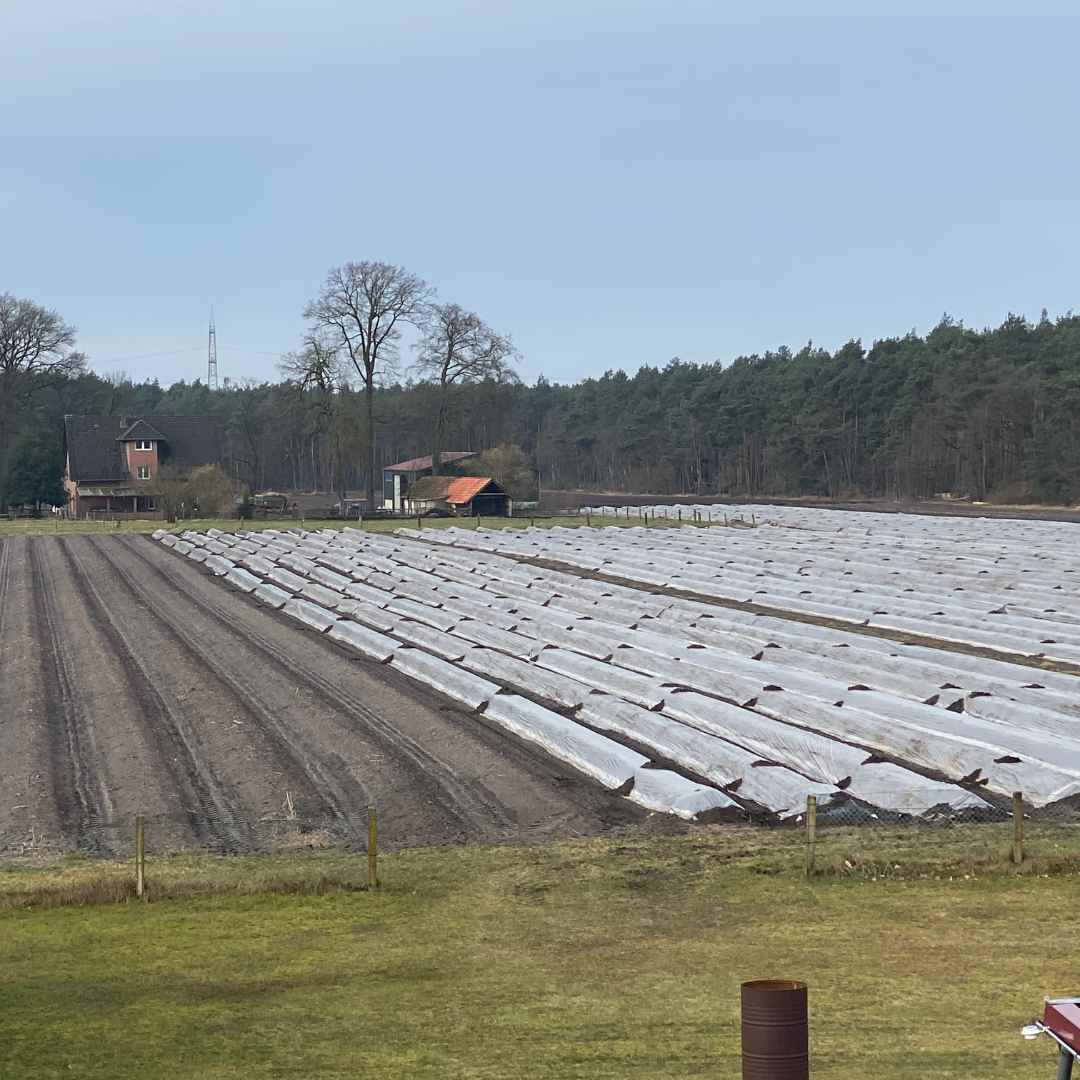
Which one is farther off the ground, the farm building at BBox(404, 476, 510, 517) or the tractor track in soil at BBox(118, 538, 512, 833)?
the farm building at BBox(404, 476, 510, 517)

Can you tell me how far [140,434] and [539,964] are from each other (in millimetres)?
96417

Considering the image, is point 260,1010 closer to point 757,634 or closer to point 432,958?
point 432,958

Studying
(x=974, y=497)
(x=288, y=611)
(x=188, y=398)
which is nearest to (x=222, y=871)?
(x=288, y=611)

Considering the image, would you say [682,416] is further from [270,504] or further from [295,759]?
[295,759]

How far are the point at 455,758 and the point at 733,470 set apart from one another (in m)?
121

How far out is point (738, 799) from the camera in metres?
18.5

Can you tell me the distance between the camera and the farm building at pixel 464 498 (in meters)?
89.4

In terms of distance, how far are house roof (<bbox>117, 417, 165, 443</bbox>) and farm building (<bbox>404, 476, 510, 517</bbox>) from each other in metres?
21.5


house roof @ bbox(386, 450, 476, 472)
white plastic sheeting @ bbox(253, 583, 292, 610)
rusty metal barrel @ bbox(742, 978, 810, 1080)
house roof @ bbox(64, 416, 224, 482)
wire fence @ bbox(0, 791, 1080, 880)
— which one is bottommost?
wire fence @ bbox(0, 791, 1080, 880)

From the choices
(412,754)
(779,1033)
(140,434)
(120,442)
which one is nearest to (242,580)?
(412,754)

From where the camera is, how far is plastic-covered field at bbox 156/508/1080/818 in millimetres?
19219

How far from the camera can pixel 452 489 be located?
9188 cm

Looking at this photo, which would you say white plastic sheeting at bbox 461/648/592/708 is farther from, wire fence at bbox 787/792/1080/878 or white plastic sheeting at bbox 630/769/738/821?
wire fence at bbox 787/792/1080/878

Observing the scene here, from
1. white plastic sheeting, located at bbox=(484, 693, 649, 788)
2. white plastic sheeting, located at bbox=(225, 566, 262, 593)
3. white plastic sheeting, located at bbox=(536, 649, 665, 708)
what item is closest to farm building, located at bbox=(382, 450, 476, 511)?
white plastic sheeting, located at bbox=(225, 566, 262, 593)
